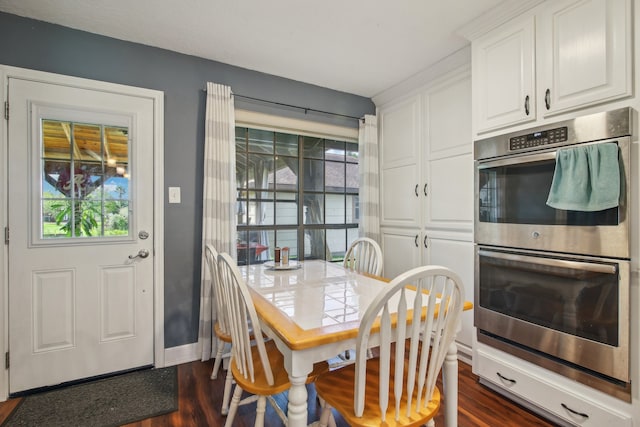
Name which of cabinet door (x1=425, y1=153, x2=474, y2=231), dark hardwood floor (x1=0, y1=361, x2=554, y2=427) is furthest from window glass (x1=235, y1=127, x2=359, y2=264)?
dark hardwood floor (x1=0, y1=361, x2=554, y2=427)

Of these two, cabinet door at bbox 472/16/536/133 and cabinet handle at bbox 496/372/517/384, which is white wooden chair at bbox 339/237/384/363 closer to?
cabinet handle at bbox 496/372/517/384

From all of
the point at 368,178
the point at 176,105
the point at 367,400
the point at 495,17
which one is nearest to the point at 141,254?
the point at 176,105

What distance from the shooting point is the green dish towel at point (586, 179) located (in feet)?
4.58

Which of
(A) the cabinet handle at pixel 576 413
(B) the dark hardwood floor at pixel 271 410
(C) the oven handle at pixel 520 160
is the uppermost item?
(C) the oven handle at pixel 520 160

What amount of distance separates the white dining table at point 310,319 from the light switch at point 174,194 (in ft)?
2.93

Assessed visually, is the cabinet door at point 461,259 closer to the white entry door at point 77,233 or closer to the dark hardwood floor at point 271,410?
the dark hardwood floor at point 271,410

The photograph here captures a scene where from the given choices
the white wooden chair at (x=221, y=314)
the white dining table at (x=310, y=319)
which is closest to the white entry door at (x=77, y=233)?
the white wooden chair at (x=221, y=314)

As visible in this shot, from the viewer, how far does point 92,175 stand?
2.15m

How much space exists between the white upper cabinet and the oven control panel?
11cm

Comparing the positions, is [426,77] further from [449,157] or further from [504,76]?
[504,76]

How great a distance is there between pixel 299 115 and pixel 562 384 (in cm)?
269

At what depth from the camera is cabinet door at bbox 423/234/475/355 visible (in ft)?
7.73

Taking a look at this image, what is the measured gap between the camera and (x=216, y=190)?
8.08 feet

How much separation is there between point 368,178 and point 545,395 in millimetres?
2176
